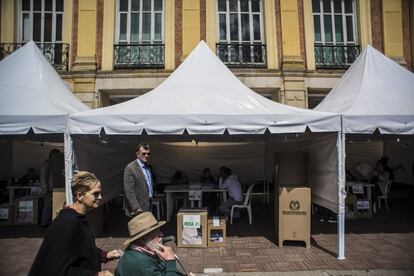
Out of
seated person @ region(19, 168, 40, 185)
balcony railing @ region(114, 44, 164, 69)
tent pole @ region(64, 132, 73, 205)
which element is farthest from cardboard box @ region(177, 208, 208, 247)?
balcony railing @ region(114, 44, 164, 69)

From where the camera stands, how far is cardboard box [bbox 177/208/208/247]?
611 cm

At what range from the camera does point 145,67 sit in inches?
455

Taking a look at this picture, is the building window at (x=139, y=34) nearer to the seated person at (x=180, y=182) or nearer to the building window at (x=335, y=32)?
the seated person at (x=180, y=182)

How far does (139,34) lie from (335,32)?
6934 millimetres

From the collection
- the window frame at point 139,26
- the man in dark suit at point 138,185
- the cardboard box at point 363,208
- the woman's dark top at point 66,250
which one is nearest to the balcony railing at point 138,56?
the window frame at point 139,26

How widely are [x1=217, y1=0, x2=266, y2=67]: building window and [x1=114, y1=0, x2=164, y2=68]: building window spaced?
209 centimetres

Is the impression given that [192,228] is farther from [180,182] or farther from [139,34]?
[139,34]

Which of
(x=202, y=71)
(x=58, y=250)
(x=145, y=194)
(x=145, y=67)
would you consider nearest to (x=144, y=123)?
(x=145, y=194)

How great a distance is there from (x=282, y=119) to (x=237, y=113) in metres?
0.76

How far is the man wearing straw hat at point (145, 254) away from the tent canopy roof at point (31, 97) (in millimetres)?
3962

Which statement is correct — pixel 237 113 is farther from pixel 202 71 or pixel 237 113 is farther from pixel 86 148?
pixel 86 148

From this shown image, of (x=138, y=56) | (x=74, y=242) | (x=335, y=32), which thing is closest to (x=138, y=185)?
(x=74, y=242)

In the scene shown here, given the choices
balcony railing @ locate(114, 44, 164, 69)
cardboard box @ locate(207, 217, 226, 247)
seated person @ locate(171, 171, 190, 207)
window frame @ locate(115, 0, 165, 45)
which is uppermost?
window frame @ locate(115, 0, 165, 45)

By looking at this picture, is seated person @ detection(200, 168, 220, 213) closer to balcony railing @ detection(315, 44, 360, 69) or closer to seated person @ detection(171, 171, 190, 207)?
seated person @ detection(171, 171, 190, 207)
